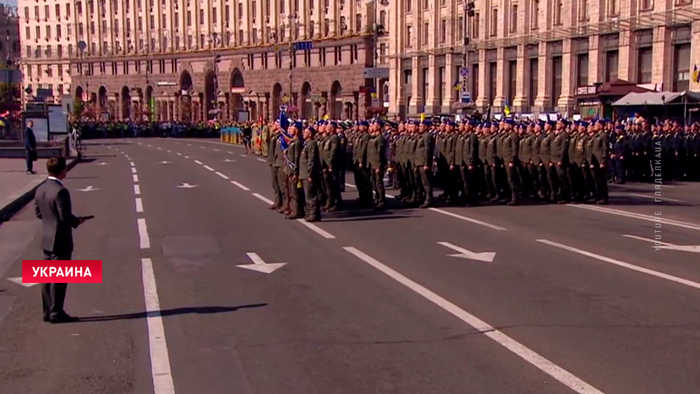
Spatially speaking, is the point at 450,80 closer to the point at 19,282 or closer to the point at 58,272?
the point at 19,282

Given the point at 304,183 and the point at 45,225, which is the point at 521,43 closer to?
the point at 304,183

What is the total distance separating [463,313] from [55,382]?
4278 mm

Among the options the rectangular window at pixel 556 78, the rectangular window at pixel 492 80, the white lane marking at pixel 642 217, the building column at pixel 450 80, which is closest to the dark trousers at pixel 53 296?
the white lane marking at pixel 642 217

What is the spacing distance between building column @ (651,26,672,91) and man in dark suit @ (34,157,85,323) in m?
44.4

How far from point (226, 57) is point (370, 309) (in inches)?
3996

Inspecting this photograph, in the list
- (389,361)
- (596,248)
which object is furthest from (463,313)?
(596,248)

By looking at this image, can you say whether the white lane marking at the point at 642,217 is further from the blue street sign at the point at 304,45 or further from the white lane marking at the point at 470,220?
the blue street sign at the point at 304,45

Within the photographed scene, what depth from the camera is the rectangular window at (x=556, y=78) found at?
59.3 meters

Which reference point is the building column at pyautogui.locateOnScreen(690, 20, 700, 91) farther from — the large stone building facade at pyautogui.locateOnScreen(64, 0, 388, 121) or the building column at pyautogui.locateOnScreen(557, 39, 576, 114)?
the large stone building facade at pyautogui.locateOnScreen(64, 0, 388, 121)

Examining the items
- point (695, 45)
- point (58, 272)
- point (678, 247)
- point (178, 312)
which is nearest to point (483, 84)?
point (695, 45)

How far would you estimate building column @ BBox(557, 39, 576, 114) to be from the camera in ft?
186

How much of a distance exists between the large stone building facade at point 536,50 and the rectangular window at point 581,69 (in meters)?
0.06

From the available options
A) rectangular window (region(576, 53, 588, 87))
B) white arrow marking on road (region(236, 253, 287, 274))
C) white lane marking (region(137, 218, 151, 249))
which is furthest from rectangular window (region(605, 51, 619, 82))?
white arrow marking on road (region(236, 253, 287, 274))

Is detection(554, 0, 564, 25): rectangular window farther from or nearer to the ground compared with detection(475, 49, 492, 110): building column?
farther from the ground
